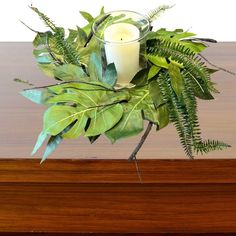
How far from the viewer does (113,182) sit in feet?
2.78

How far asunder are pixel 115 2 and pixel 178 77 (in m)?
0.64

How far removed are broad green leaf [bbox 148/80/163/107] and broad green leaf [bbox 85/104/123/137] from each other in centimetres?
6

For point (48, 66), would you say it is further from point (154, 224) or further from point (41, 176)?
point (154, 224)

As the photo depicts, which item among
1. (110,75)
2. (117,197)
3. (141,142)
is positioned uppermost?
(110,75)

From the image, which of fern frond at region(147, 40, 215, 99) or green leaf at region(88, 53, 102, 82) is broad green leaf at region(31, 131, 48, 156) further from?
fern frond at region(147, 40, 215, 99)

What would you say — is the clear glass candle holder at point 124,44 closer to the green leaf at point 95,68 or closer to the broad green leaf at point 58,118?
the green leaf at point 95,68

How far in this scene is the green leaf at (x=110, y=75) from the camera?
0.86 m

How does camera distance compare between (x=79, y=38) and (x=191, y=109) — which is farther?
(x=79, y=38)

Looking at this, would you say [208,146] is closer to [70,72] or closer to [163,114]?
[163,114]


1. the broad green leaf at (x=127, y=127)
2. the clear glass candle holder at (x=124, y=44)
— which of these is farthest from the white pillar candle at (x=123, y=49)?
the broad green leaf at (x=127, y=127)

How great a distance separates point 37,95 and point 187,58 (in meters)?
0.29

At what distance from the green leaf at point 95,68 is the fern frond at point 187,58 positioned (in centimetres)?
10

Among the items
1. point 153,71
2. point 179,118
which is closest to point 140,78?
point 153,71

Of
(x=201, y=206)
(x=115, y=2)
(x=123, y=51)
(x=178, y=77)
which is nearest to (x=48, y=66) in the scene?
(x=123, y=51)
